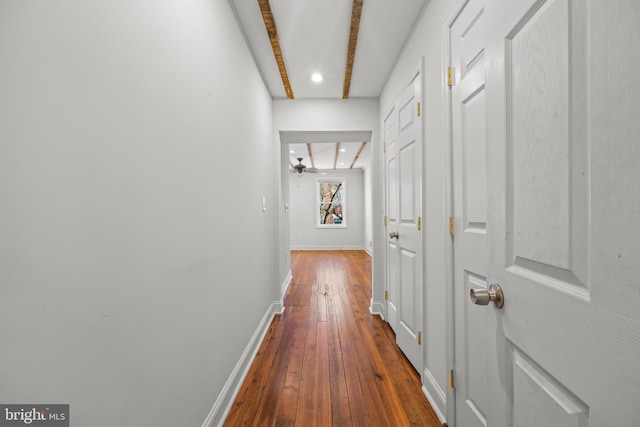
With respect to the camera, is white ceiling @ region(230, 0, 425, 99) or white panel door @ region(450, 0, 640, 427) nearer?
white panel door @ region(450, 0, 640, 427)

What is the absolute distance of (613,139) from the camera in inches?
17.4

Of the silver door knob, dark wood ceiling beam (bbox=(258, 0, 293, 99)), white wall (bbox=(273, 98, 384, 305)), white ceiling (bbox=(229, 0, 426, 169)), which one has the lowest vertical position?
the silver door knob

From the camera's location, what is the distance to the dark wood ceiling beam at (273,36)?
177 centimetres

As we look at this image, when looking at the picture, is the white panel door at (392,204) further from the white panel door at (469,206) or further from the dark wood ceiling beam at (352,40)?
the white panel door at (469,206)

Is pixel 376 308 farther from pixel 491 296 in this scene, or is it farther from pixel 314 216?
pixel 314 216

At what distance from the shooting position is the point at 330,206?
8422 millimetres

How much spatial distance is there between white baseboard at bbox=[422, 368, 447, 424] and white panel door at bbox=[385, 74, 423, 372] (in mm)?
119

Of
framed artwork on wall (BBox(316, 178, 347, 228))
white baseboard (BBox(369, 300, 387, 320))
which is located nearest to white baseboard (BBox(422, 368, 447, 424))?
white baseboard (BBox(369, 300, 387, 320))

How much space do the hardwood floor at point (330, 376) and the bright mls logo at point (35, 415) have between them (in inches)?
44.7

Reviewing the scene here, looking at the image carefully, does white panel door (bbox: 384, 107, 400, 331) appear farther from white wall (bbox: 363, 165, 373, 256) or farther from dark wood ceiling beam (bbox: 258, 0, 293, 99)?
white wall (bbox: 363, 165, 373, 256)

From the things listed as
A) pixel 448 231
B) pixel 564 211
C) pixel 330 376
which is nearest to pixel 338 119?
pixel 448 231

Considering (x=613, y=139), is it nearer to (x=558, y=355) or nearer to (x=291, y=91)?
(x=558, y=355)

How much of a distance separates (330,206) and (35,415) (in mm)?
7935

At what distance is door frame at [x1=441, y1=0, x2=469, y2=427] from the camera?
1.44m
